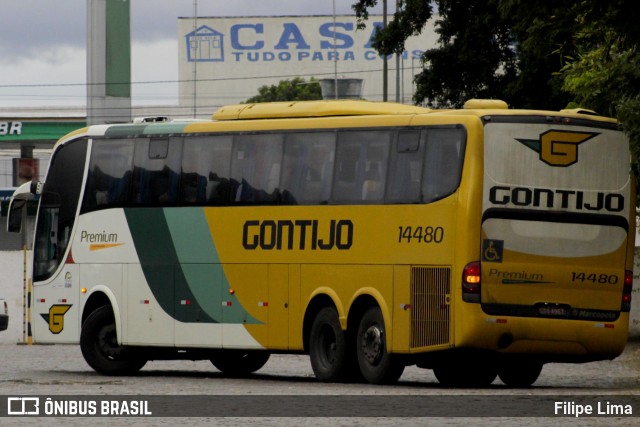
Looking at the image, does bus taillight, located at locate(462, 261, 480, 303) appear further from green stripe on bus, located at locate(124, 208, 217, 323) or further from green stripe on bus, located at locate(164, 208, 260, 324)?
green stripe on bus, located at locate(124, 208, 217, 323)

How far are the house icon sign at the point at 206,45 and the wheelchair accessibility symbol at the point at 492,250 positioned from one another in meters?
116

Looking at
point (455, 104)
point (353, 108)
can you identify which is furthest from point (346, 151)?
point (455, 104)

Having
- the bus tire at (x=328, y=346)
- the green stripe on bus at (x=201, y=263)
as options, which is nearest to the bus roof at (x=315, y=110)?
the green stripe on bus at (x=201, y=263)

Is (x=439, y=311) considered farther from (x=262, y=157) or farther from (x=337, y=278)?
(x=262, y=157)

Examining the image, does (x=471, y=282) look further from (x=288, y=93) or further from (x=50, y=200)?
(x=288, y=93)

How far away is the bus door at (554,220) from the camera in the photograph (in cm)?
1978

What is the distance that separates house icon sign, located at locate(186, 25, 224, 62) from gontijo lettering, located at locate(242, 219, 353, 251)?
112503mm

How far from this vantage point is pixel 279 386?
20750mm

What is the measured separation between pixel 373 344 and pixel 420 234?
1560mm

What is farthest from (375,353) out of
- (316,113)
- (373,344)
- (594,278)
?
(316,113)

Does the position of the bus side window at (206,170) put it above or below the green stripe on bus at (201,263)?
above

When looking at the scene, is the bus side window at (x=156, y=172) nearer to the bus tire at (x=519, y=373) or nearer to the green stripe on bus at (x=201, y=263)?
the green stripe on bus at (x=201, y=263)

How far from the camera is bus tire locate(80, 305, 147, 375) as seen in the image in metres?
24.3

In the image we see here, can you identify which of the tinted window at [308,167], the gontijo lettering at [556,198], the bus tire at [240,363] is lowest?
the bus tire at [240,363]
